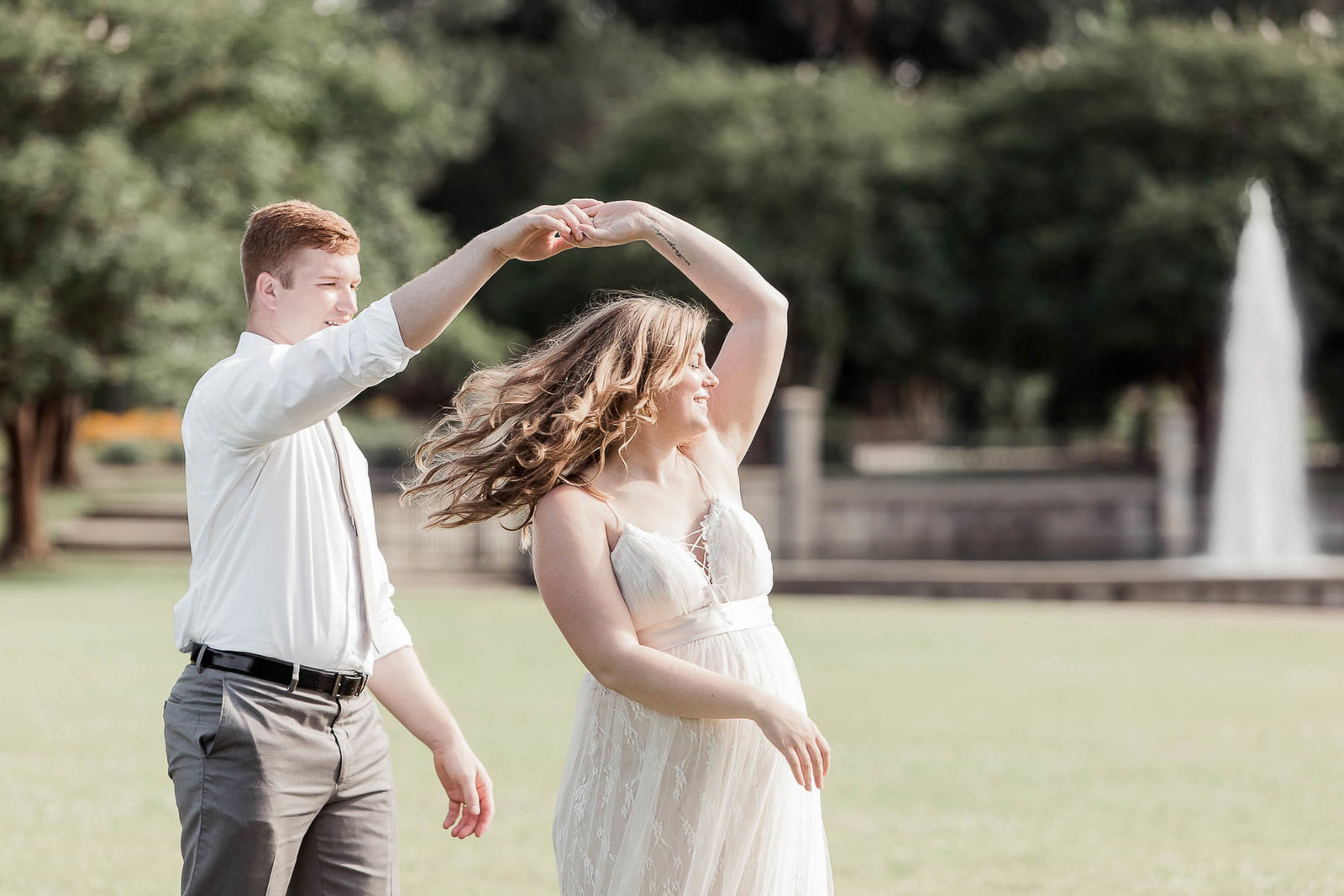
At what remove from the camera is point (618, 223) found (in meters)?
3.11

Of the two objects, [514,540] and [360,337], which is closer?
[360,337]

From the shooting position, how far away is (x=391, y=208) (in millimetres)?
25703

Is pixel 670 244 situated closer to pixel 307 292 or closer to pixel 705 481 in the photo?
pixel 705 481

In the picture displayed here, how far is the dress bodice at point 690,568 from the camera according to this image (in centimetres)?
299

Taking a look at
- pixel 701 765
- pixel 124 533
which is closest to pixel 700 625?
pixel 701 765

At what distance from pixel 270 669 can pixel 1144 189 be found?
2765cm

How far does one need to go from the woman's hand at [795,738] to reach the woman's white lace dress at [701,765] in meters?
0.20

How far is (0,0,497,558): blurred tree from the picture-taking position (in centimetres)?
1947

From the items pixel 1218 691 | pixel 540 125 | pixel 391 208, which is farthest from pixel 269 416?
pixel 540 125

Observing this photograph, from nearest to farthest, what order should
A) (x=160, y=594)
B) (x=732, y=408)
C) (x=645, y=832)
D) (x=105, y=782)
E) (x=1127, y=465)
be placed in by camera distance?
(x=645, y=832) < (x=732, y=408) < (x=105, y=782) < (x=160, y=594) < (x=1127, y=465)

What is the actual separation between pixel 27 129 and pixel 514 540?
361 inches

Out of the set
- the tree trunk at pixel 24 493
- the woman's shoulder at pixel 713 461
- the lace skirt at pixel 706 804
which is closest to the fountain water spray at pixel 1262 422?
the tree trunk at pixel 24 493

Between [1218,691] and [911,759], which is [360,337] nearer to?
[911,759]

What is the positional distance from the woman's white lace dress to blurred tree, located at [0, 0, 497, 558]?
1686 cm
